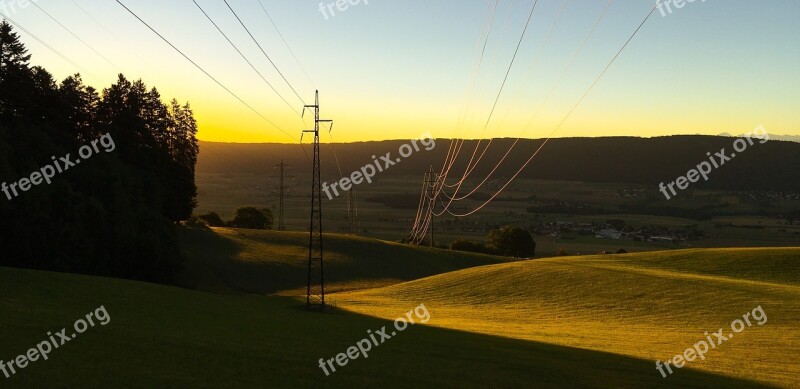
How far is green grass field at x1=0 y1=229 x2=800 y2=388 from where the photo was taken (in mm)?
22234

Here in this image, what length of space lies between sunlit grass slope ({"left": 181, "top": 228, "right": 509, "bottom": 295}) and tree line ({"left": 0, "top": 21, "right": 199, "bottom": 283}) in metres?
6.56

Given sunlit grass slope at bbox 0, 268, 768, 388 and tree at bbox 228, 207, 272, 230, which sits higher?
tree at bbox 228, 207, 272, 230

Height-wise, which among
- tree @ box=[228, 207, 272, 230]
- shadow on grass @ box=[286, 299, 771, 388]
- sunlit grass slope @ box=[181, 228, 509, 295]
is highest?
tree @ box=[228, 207, 272, 230]

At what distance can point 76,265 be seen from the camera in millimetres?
63375

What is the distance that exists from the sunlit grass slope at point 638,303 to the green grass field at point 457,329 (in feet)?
0.56

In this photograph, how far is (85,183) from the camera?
72438 millimetres

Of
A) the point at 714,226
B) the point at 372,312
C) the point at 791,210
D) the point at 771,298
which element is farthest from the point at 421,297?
the point at 791,210

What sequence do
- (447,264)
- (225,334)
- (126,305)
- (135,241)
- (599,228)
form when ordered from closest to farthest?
(225,334) → (126,305) → (135,241) → (447,264) → (599,228)

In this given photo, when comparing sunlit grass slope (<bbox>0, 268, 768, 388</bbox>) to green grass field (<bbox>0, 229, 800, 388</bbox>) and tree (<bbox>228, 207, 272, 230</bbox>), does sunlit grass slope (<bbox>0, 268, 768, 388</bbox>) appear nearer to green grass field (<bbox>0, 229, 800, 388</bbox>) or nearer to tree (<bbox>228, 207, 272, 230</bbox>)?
green grass field (<bbox>0, 229, 800, 388</bbox>)

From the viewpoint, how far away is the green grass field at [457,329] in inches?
875

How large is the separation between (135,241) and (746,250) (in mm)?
68404

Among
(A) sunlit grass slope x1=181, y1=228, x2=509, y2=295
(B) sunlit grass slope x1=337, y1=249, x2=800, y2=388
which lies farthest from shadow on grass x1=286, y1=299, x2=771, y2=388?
(A) sunlit grass slope x1=181, y1=228, x2=509, y2=295

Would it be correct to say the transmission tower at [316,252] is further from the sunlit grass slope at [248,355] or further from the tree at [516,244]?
the tree at [516,244]

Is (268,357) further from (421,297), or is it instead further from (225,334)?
(421,297)
